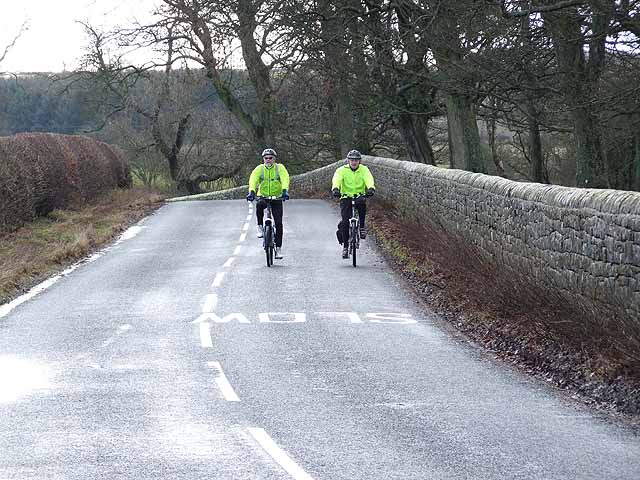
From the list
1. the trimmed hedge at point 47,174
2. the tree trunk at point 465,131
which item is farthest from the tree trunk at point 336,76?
the trimmed hedge at point 47,174

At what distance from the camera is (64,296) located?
16.1 meters

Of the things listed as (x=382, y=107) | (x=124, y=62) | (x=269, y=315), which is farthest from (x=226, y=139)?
(x=269, y=315)

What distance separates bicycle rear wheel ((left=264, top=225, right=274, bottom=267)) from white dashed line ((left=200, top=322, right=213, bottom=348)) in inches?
233

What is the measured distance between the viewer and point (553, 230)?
1202 centimetres

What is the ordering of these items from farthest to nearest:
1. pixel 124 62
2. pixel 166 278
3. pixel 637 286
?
pixel 124 62
pixel 166 278
pixel 637 286

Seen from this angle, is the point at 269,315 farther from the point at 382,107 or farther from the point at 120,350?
the point at 382,107

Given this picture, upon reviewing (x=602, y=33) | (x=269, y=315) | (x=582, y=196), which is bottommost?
(x=269, y=315)

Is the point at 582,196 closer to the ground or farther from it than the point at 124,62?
closer to the ground

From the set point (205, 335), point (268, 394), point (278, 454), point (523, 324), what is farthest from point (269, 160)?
point (278, 454)

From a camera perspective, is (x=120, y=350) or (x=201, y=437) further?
(x=120, y=350)

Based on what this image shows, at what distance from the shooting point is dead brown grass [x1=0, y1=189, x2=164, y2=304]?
18.2 metres

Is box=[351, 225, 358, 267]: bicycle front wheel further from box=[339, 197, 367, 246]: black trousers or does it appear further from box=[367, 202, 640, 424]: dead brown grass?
box=[367, 202, 640, 424]: dead brown grass

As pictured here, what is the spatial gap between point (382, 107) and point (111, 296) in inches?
835

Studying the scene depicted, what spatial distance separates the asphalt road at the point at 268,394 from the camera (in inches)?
273
